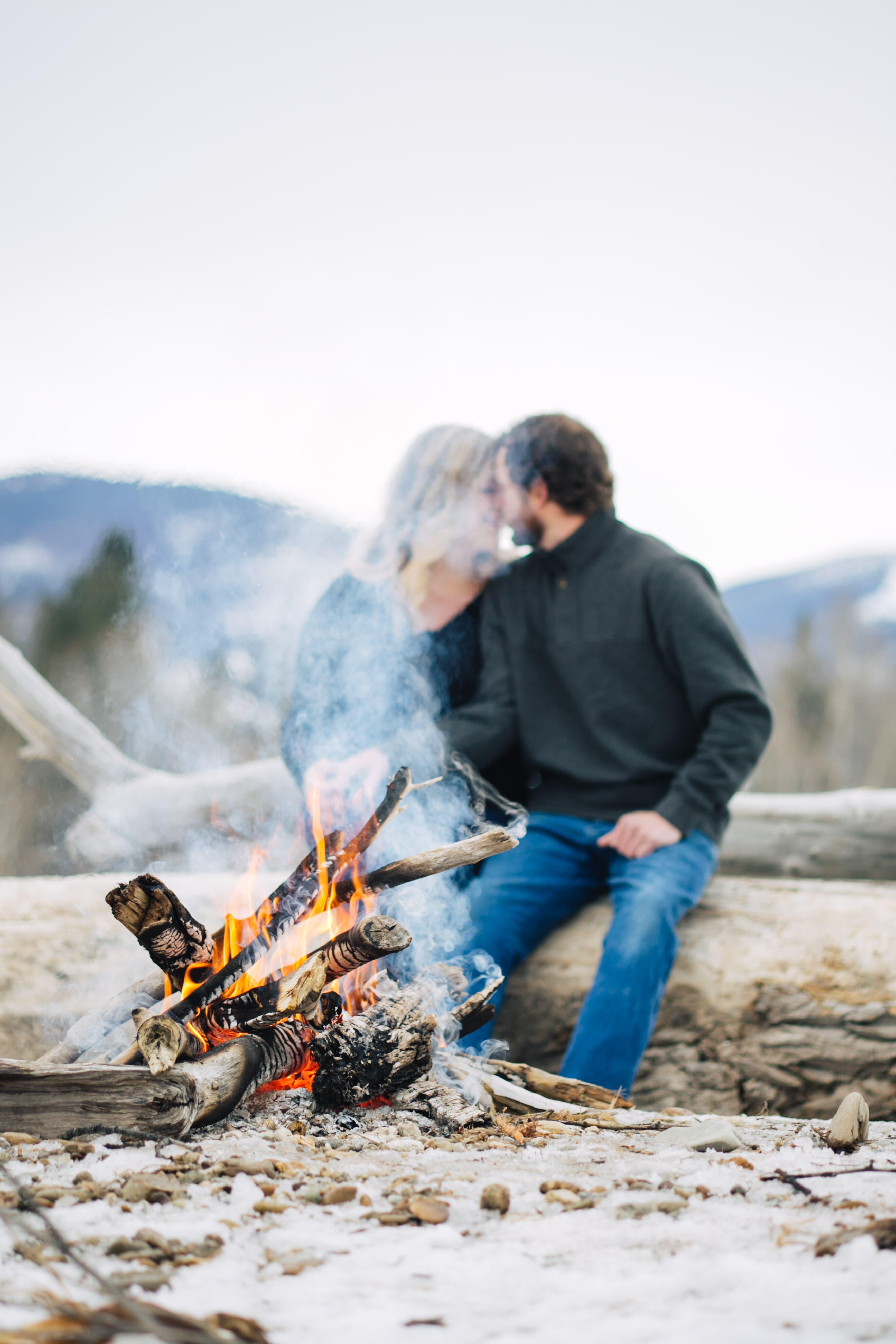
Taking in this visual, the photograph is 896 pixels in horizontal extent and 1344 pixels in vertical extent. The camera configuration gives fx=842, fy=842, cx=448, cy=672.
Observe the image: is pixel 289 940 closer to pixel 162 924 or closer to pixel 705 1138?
pixel 162 924

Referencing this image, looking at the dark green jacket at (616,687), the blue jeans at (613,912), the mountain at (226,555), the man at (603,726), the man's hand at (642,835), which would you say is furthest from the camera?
the mountain at (226,555)

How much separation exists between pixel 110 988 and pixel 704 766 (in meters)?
1.97

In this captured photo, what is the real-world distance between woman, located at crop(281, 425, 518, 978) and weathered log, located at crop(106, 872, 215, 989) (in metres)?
0.83

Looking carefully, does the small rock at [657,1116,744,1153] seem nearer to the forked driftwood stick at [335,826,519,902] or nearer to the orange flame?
the forked driftwood stick at [335,826,519,902]

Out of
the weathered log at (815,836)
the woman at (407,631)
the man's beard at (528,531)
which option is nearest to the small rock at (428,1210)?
the woman at (407,631)

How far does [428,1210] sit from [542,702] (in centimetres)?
200

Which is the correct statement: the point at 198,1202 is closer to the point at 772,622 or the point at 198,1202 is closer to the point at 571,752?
the point at 571,752

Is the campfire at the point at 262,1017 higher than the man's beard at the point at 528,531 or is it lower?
lower

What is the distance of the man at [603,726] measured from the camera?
2.35 metres

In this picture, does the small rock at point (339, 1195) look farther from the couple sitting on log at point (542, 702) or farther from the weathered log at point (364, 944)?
the couple sitting on log at point (542, 702)

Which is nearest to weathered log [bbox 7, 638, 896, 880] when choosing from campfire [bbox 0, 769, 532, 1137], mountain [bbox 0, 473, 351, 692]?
mountain [bbox 0, 473, 351, 692]

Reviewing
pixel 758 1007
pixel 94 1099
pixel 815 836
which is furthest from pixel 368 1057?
pixel 815 836

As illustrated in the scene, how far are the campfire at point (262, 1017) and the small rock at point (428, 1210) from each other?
48cm

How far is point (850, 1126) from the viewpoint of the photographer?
1488 millimetres
